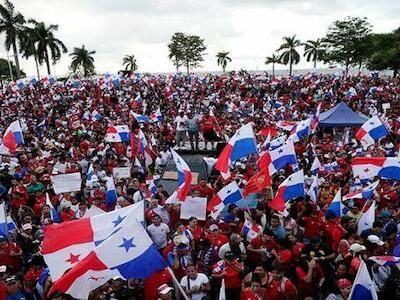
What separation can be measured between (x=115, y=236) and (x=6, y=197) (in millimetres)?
Result: 7580

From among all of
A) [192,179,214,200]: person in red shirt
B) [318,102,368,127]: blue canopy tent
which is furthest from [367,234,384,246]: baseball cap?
[318,102,368,127]: blue canopy tent

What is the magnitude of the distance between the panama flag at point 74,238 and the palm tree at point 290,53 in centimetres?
6362

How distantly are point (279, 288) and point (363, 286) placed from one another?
46.5 inches

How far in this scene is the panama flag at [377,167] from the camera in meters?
9.91

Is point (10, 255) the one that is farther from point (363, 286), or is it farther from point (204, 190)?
point (363, 286)

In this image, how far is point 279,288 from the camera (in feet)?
21.2

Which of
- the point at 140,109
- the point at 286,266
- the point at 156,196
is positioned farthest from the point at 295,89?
the point at 286,266

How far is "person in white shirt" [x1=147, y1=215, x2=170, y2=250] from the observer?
27.6 ft

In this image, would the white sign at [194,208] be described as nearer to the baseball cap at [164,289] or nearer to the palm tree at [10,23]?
the baseball cap at [164,289]

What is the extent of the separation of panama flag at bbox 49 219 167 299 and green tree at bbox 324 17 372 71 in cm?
5711

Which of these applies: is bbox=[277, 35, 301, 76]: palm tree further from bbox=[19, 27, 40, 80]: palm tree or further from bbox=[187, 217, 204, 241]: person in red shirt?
bbox=[187, 217, 204, 241]: person in red shirt

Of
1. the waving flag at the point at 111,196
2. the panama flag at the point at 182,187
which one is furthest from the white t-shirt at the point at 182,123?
the panama flag at the point at 182,187

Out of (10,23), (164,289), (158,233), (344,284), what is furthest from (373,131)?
(10,23)

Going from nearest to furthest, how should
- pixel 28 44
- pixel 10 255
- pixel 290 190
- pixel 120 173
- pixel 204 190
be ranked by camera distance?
pixel 10 255
pixel 290 190
pixel 204 190
pixel 120 173
pixel 28 44
